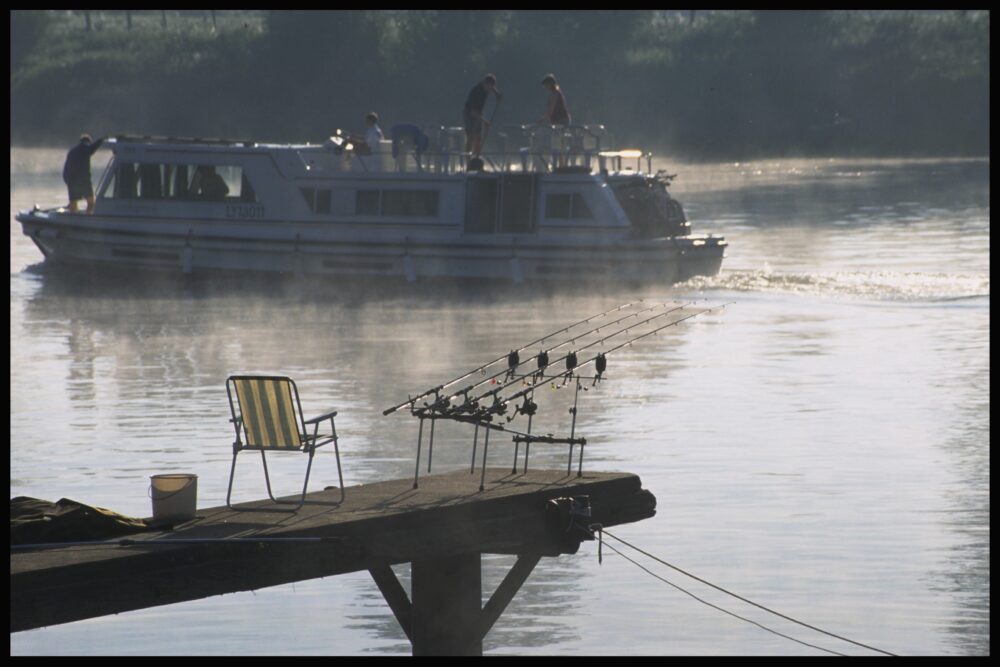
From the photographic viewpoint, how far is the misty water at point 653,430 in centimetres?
1192

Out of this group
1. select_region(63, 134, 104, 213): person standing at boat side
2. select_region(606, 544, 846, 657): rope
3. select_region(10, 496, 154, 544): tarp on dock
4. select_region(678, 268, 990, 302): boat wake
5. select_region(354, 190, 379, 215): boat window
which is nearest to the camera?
select_region(10, 496, 154, 544): tarp on dock

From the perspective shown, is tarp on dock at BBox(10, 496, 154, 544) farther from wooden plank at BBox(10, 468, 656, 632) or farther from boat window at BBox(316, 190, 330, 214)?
boat window at BBox(316, 190, 330, 214)

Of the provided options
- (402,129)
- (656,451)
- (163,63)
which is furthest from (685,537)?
(163,63)

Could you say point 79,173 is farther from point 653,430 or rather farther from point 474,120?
point 653,430

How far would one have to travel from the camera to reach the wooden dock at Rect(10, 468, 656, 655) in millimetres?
9609

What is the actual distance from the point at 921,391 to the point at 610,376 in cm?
358

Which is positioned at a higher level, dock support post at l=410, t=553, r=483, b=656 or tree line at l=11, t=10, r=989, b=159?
tree line at l=11, t=10, r=989, b=159

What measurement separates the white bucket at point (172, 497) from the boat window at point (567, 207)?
2066cm

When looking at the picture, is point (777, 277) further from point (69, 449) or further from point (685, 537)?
point (685, 537)

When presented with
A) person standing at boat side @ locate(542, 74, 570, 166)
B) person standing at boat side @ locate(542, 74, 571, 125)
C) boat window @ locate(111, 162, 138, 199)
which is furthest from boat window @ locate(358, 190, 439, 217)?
boat window @ locate(111, 162, 138, 199)

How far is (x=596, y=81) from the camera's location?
66.4m

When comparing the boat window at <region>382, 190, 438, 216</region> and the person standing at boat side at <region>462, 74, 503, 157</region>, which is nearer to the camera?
the person standing at boat side at <region>462, 74, 503, 157</region>

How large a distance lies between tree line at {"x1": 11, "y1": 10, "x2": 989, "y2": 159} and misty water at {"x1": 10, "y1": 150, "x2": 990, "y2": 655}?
26240 mm

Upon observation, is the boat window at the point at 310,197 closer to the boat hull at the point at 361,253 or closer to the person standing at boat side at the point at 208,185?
the boat hull at the point at 361,253
